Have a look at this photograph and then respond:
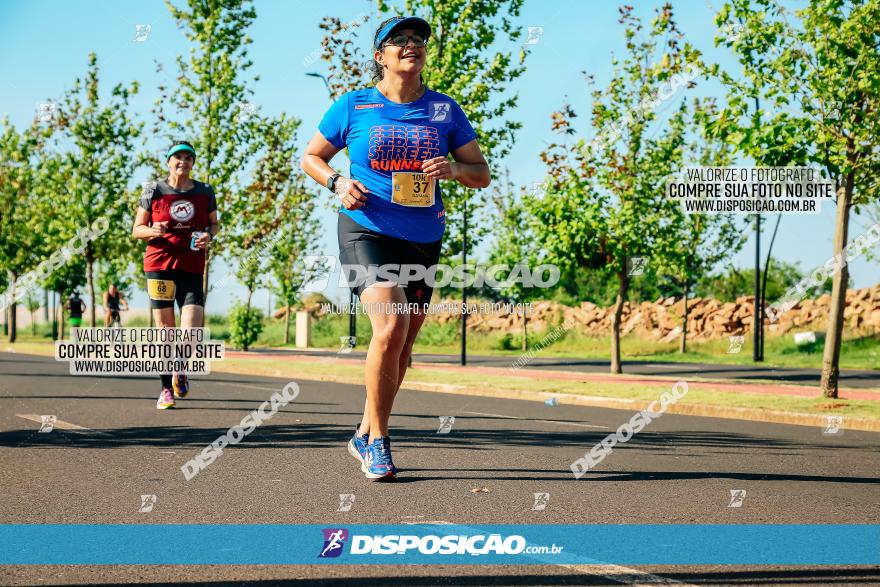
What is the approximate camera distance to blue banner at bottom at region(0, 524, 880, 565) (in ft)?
12.7

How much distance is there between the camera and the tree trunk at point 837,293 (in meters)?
13.6

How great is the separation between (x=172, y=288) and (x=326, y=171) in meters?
4.53

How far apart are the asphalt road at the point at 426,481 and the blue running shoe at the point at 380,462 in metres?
0.09

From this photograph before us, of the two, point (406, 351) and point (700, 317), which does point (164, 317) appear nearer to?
point (406, 351)

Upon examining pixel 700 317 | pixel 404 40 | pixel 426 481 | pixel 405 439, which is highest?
pixel 404 40

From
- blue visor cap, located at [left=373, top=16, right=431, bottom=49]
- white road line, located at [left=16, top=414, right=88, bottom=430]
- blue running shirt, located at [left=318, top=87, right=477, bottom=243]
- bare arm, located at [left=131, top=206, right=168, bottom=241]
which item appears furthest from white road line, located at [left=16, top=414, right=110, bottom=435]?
blue visor cap, located at [left=373, top=16, right=431, bottom=49]

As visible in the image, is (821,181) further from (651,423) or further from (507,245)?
(507,245)

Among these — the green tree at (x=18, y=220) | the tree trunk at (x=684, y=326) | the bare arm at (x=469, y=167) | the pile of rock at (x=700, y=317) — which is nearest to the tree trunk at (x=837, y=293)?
the bare arm at (x=469, y=167)

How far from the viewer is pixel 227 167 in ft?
80.7

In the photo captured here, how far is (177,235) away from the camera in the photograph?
31.6 ft

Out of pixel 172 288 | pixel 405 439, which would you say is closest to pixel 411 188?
pixel 405 439

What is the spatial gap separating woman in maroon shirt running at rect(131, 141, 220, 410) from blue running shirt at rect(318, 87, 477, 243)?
4249 mm

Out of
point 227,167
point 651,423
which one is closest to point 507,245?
point 227,167

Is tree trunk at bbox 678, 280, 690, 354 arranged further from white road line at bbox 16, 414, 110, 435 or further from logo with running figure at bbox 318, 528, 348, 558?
logo with running figure at bbox 318, 528, 348, 558
